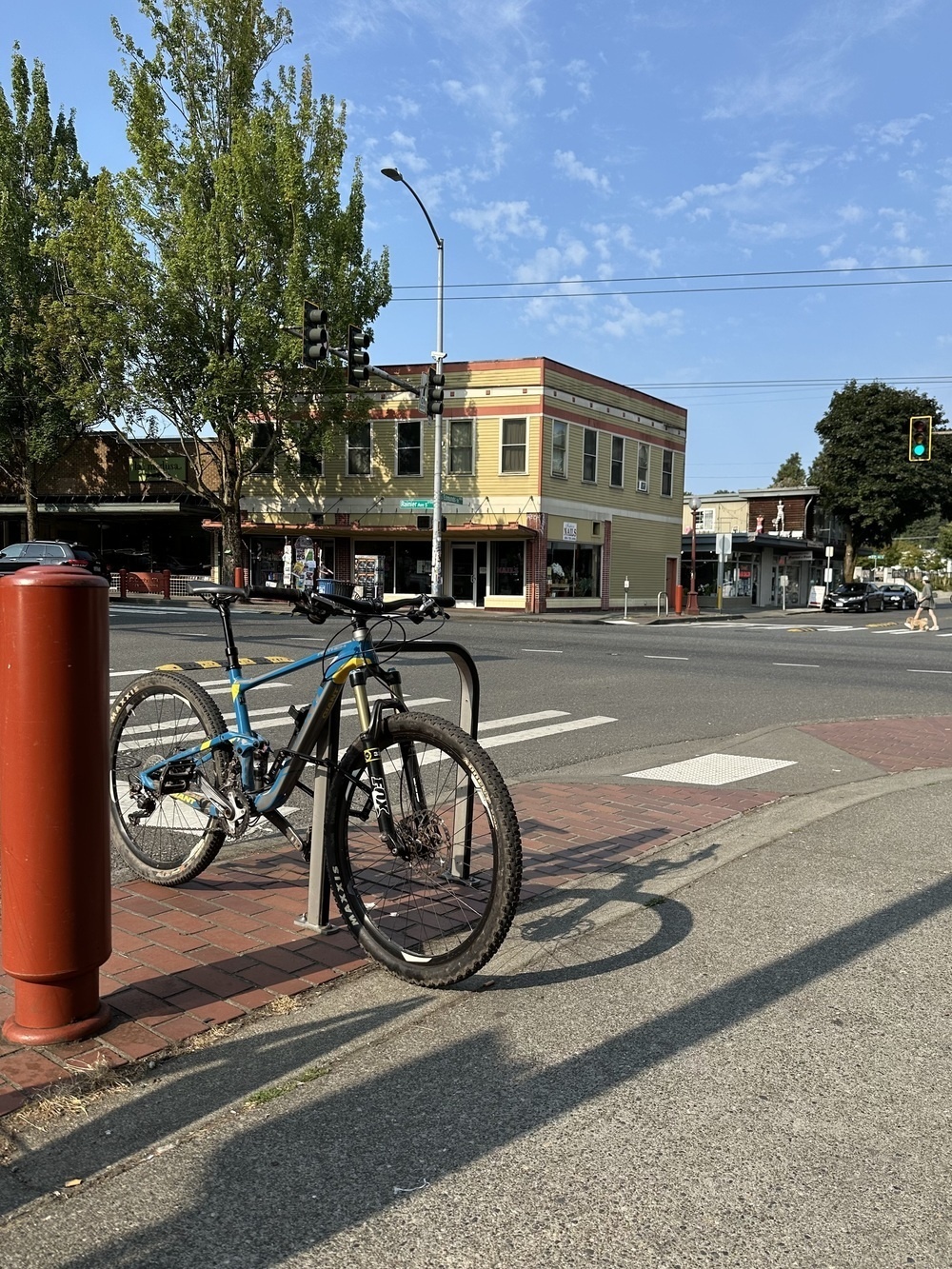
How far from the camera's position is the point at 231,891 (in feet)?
14.5

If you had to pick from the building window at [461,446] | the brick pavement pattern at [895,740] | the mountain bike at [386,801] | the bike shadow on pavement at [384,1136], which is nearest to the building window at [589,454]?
the building window at [461,446]

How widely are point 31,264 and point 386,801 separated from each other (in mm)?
39824

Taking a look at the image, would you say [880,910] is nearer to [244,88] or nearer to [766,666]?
[766,666]

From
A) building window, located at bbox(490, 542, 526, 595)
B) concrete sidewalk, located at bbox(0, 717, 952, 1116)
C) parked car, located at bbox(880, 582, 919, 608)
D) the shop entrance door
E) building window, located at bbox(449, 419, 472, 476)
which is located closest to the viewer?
concrete sidewalk, located at bbox(0, 717, 952, 1116)

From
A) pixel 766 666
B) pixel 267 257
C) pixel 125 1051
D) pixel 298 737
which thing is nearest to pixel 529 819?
pixel 298 737

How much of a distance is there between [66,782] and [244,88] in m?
34.1

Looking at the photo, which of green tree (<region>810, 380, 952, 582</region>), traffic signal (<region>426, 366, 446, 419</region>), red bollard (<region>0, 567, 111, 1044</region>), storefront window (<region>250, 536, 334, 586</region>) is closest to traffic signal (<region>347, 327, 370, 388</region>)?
traffic signal (<region>426, 366, 446, 419</region>)

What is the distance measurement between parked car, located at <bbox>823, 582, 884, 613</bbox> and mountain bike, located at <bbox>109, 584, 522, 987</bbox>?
150ft

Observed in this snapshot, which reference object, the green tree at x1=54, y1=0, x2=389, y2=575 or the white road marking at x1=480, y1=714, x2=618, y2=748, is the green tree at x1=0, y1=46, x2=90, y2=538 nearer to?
the green tree at x1=54, y1=0, x2=389, y2=575

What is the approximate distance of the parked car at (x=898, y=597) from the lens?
49.9 m

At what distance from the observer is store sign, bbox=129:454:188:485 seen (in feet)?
136

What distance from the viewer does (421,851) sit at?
359 cm

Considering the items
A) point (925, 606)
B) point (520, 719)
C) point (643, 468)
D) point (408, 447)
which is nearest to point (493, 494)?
point (408, 447)

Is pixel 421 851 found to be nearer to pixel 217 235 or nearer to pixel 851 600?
pixel 217 235
